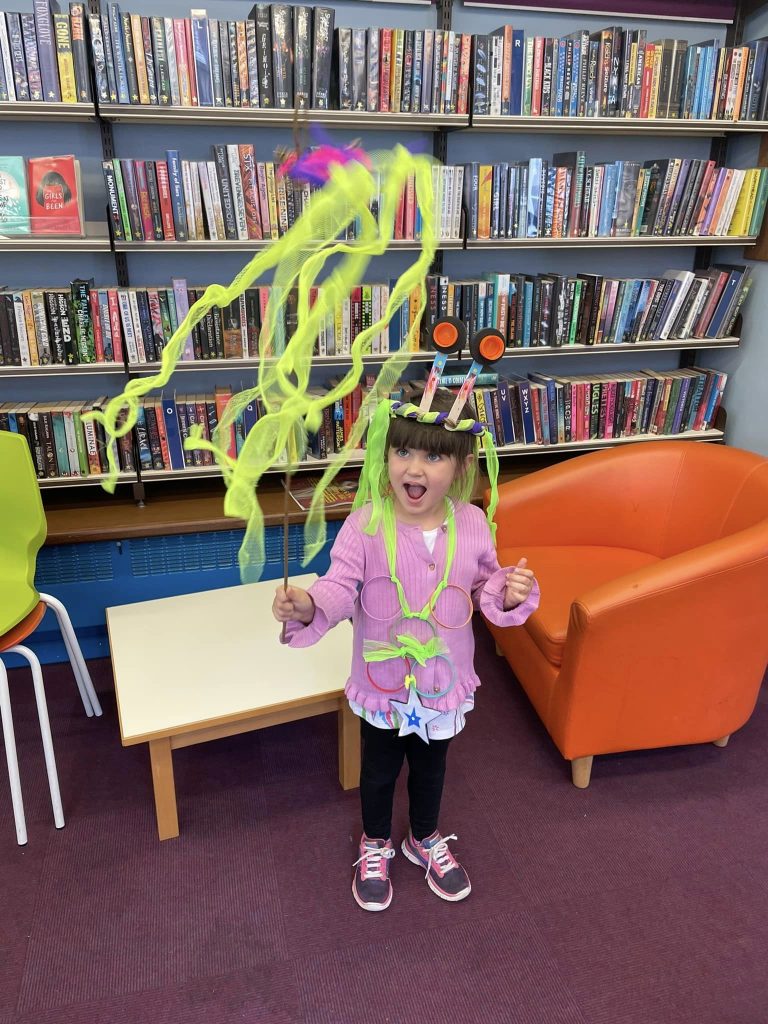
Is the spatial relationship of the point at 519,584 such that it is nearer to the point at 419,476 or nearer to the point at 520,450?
the point at 419,476

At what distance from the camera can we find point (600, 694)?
1.87 m

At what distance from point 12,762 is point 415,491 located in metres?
1.20

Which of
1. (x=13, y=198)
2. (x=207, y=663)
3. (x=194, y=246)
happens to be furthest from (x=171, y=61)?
(x=207, y=663)

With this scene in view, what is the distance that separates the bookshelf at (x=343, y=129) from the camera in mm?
2205

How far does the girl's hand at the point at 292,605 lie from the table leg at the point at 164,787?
2.03 feet

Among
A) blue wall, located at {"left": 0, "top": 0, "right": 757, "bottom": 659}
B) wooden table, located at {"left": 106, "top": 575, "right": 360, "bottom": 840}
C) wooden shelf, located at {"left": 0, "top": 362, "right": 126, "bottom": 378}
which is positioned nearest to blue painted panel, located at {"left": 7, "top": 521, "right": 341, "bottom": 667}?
blue wall, located at {"left": 0, "top": 0, "right": 757, "bottom": 659}

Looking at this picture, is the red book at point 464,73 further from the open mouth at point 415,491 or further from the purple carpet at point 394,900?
the purple carpet at point 394,900

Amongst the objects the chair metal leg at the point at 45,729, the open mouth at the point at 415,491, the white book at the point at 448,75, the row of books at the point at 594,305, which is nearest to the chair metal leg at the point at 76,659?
the chair metal leg at the point at 45,729

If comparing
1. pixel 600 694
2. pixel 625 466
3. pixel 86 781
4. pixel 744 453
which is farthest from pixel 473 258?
pixel 86 781

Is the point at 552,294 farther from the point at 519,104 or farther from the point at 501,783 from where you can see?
the point at 501,783

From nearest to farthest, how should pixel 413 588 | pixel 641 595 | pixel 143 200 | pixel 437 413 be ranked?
pixel 437 413 → pixel 413 588 → pixel 641 595 → pixel 143 200

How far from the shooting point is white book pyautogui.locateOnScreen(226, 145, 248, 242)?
2.26 metres

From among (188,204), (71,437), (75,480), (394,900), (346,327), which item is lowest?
(394,900)

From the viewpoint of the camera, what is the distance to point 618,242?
2650 millimetres
